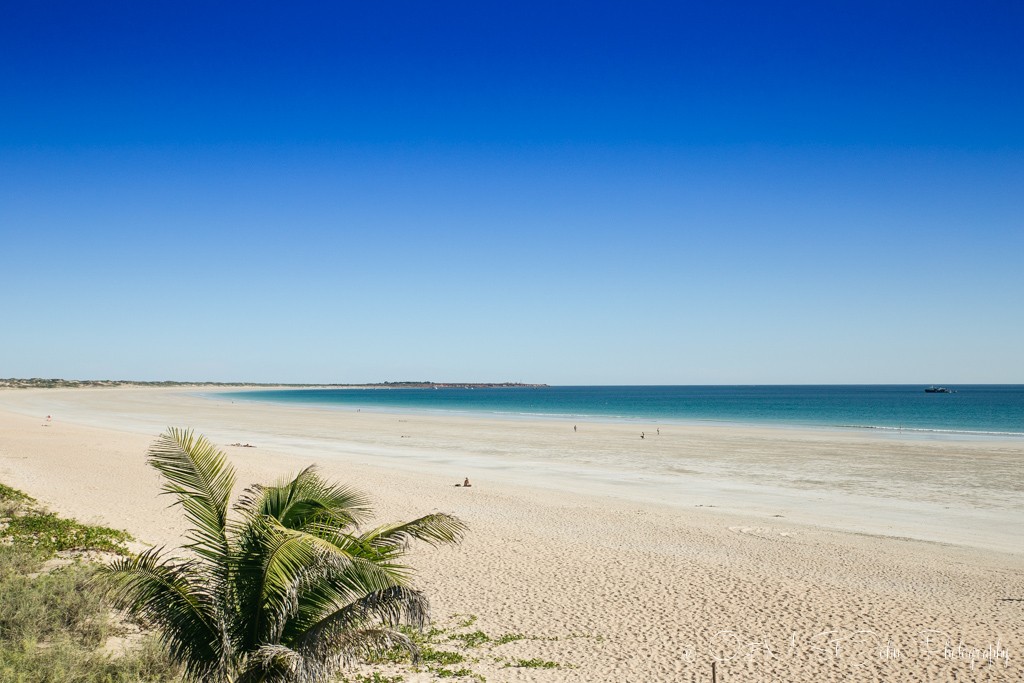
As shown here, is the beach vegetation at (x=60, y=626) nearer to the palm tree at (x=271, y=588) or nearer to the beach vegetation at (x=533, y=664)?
the palm tree at (x=271, y=588)

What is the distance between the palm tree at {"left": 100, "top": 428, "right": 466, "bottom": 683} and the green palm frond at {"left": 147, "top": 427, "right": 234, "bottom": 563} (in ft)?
0.03

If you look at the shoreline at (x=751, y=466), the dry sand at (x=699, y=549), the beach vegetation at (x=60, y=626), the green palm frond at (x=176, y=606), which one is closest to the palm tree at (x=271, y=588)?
the green palm frond at (x=176, y=606)

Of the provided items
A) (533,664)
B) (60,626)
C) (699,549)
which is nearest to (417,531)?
(533,664)

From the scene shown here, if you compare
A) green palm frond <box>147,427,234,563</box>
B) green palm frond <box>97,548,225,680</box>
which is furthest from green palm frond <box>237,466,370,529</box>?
green palm frond <box>97,548,225,680</box>

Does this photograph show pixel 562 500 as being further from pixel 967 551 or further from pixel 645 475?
pixel 967 551

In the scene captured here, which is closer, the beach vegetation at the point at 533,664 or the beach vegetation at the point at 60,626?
the beach vegetation at the point at 60,626

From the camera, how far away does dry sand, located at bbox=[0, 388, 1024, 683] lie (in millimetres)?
8852

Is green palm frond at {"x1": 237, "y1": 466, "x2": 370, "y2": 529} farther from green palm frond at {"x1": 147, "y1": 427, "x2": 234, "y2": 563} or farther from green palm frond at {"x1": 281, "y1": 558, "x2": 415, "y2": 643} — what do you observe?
green palm frond at {"x1": 281, "y1": 558, "x2": 415, "y2": 643}

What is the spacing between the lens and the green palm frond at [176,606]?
6148 millimetres

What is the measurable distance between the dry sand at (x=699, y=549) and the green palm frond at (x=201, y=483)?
354 centimetres

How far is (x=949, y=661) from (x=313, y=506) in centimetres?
757

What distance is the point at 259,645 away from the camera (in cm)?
611

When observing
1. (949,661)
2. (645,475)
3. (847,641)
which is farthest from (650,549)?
(645,475)

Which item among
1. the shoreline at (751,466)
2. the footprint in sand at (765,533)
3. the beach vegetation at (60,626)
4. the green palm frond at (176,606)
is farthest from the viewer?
the shoreline at (751,466)
